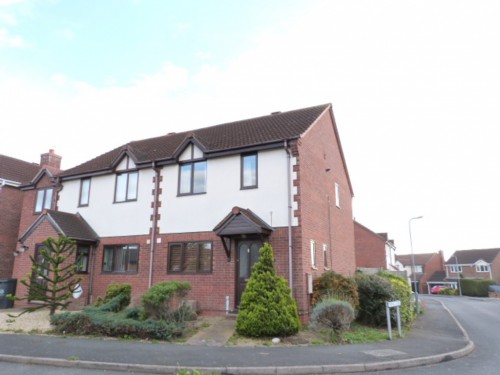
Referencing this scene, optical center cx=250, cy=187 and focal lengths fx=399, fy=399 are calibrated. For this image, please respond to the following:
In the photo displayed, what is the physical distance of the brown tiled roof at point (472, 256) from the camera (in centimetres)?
6914

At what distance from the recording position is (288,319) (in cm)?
1133

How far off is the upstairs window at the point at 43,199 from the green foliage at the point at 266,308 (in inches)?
529

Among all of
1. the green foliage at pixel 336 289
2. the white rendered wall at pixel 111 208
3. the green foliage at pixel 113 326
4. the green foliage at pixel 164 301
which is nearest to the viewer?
the green foliage at pixel 113 326

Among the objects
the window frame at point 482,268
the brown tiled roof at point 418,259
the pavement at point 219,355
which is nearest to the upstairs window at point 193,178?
the pavement at point 219,355

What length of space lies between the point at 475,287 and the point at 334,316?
5343 cm

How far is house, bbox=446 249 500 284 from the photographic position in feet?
223

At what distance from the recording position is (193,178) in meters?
16.5

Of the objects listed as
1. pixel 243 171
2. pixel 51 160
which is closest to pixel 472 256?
pixel 243 171

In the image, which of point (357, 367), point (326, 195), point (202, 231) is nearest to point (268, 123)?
point (326, 195)

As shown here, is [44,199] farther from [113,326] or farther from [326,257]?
[326,257]

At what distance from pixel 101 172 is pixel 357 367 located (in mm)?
14541

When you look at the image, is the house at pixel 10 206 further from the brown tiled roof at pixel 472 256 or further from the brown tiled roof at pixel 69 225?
the brown tiled roof at pixel 472 256

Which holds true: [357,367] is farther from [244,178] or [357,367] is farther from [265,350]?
[244,178]

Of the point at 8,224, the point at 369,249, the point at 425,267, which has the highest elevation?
the point at 8,224
